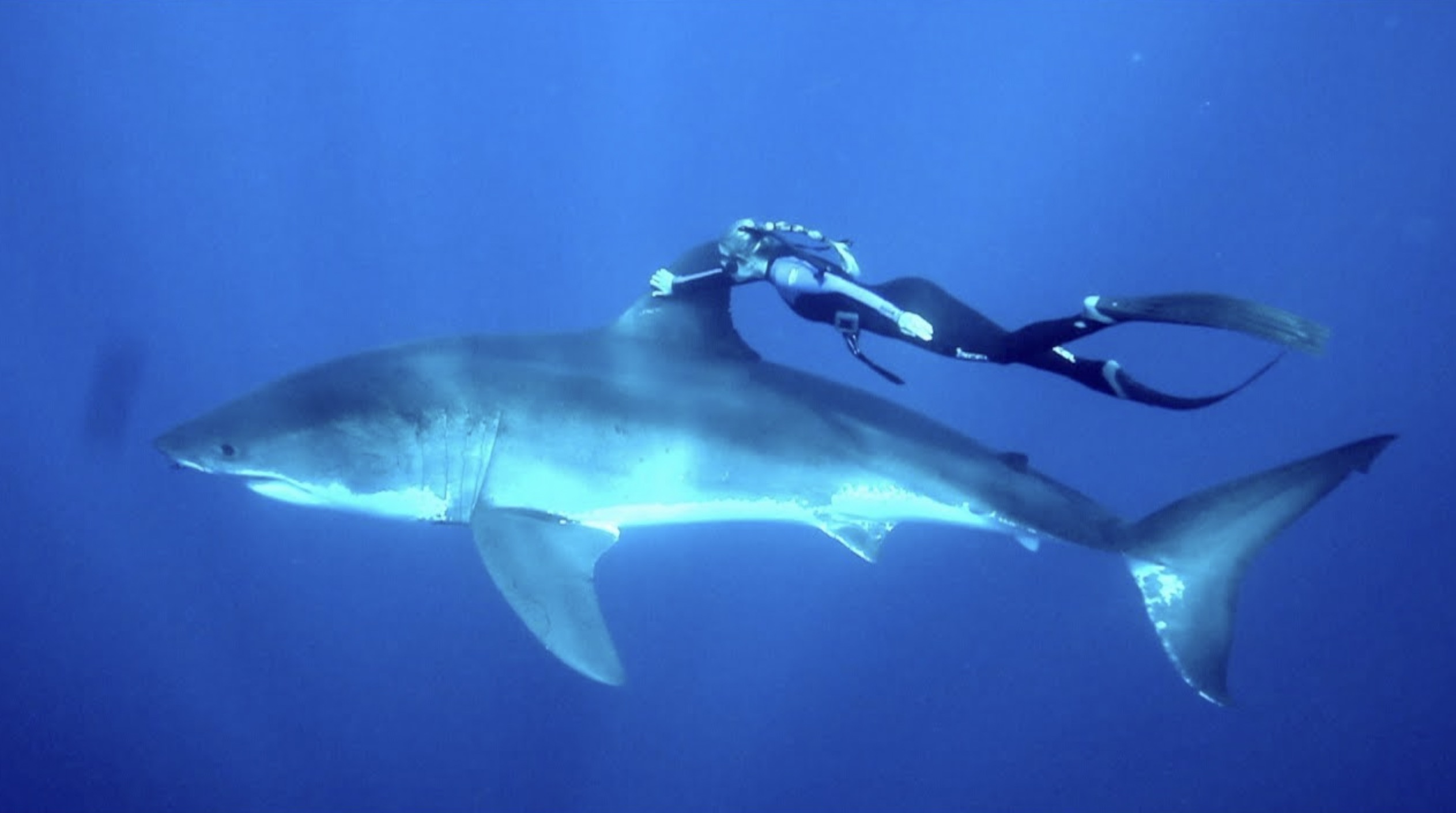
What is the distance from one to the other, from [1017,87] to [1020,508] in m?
10.4

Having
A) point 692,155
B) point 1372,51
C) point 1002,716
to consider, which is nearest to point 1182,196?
point 1372,51

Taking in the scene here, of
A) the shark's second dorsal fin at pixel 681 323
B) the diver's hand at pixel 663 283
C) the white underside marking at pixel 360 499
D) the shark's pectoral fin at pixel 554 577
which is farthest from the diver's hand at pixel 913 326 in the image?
the white underside marking at pixel 360 499

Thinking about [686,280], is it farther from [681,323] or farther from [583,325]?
[583,325]

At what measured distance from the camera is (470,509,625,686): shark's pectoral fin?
4738 mm

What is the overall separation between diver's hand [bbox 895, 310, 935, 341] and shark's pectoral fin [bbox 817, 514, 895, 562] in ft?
4.19

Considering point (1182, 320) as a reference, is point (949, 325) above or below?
above

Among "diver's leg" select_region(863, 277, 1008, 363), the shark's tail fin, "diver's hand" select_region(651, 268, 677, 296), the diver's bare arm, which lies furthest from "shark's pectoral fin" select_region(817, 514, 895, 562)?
"diver's hand" select_region(651, 268, 677, 296)

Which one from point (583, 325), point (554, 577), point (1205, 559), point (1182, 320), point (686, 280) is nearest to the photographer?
point (1182, 320)

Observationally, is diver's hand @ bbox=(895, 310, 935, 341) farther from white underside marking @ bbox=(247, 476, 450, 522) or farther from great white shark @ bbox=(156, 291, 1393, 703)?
white underside marking @ bbox=(247, 476, 450, 522)

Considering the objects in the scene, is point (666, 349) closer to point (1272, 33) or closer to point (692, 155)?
point (692, 155)

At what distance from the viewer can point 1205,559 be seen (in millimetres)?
5473

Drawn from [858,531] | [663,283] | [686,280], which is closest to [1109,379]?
[858,531]

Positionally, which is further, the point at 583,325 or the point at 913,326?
the point at 583,325

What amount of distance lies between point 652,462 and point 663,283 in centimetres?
120
